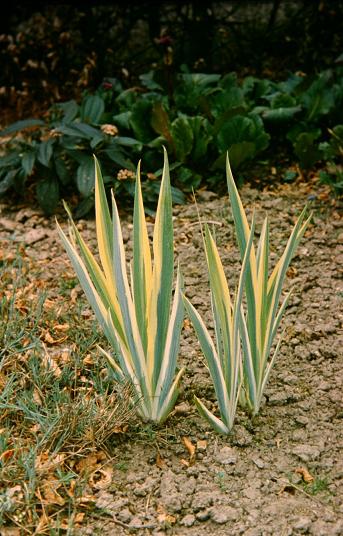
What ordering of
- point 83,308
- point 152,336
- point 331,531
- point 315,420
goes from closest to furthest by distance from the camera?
point 331,531, point 152,336, point 315,420, point 83,308

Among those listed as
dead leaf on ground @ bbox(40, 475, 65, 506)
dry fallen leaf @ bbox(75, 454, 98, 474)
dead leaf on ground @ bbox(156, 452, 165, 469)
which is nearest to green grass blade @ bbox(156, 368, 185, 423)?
dead leaf on ground @ bbox(156, 452, 165, 469)

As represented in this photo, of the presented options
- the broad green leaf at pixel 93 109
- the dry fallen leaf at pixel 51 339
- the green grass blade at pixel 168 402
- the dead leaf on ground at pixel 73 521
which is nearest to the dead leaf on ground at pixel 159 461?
the green grass blade at pixel 168 402

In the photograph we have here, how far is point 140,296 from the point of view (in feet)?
6.16

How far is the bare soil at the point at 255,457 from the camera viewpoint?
5.98 ft

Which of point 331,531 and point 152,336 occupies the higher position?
point 152,336

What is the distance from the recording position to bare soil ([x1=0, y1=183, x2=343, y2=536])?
1824 mm

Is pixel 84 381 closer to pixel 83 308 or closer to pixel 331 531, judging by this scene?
pixel 83 308

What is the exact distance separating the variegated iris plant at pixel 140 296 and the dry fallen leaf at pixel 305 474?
40 cm

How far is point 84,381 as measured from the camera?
88.0 inches

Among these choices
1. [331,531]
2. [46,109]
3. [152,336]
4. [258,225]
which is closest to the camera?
[331,531]

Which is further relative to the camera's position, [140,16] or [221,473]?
[140,16]

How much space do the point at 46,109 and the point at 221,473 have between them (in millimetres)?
2949

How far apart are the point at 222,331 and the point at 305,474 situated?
0.46m

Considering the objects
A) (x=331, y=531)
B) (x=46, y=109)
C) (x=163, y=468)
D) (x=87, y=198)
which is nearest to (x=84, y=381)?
(x=163, y=468)
